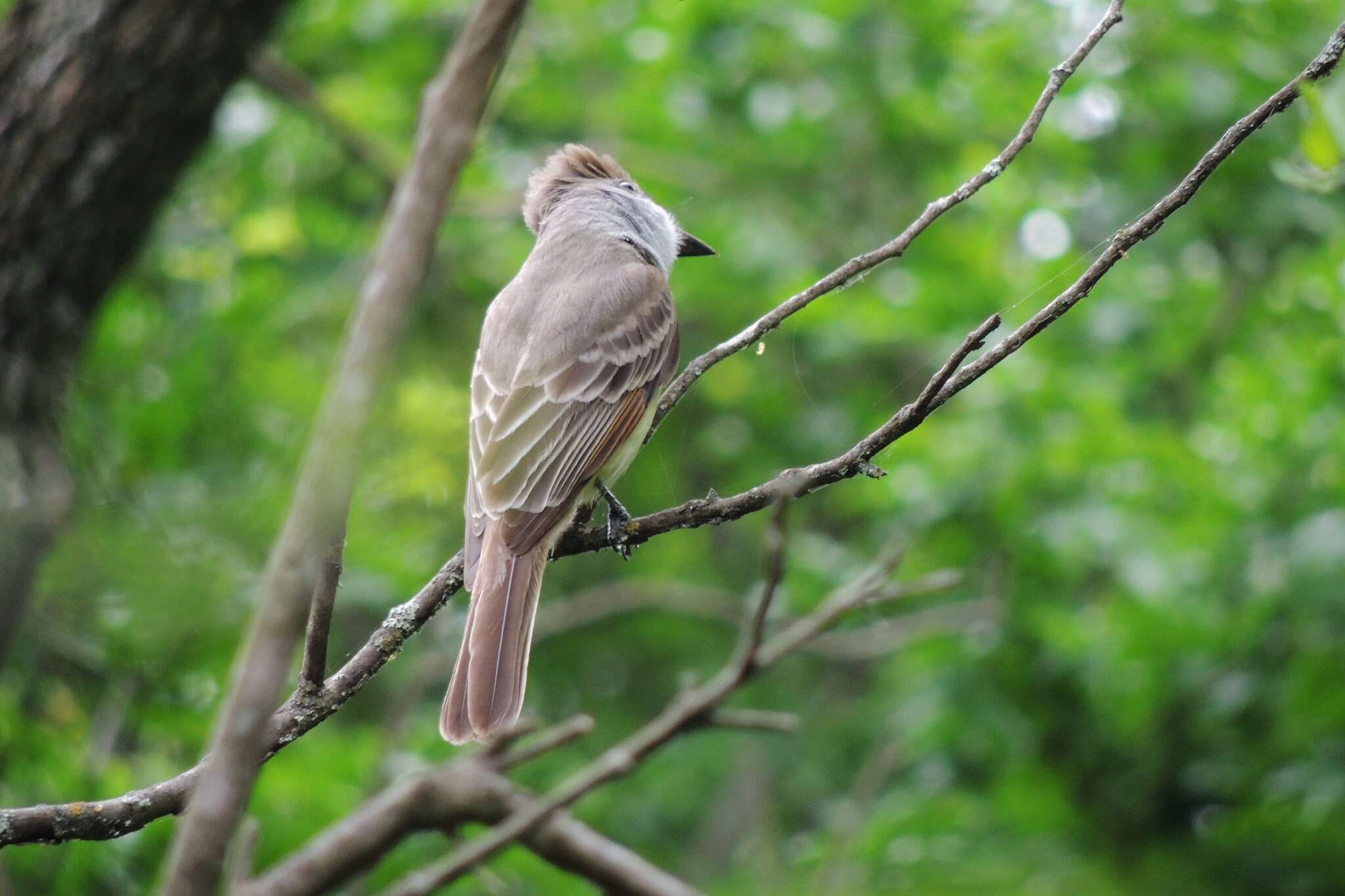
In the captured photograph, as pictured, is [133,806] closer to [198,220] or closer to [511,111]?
[198,220]

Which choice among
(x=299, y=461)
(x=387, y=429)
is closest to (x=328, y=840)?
(x=387, y=429)

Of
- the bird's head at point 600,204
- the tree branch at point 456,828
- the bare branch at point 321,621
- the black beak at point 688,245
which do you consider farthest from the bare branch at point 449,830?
the black beak at point 688,245

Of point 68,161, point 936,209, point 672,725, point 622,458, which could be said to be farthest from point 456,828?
point 68,161

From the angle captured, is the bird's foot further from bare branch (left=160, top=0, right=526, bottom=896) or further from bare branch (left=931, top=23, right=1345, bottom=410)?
bare branch (left=160, top=0, right=526, bottom=896)

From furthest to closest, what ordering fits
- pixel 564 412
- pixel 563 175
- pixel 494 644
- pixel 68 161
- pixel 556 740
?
1. pixel 563 175
2. pixel 68 161
3. pixel 564 412
4. pixel 494 644
5. pixel 556 740

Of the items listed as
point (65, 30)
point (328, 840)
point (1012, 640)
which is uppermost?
point (65, 30)

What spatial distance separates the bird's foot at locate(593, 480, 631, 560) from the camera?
313 centimetres

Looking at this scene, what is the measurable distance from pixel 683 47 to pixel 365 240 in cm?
230

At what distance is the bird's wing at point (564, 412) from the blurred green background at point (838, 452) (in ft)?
1.14

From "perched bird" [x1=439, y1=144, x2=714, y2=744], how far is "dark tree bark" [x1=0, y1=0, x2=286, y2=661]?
1312 millimetres

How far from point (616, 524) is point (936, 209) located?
3.78 feet

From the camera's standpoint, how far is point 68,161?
15.6 ft

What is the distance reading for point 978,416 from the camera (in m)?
7.04

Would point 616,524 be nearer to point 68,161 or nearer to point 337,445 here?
point 337,445
